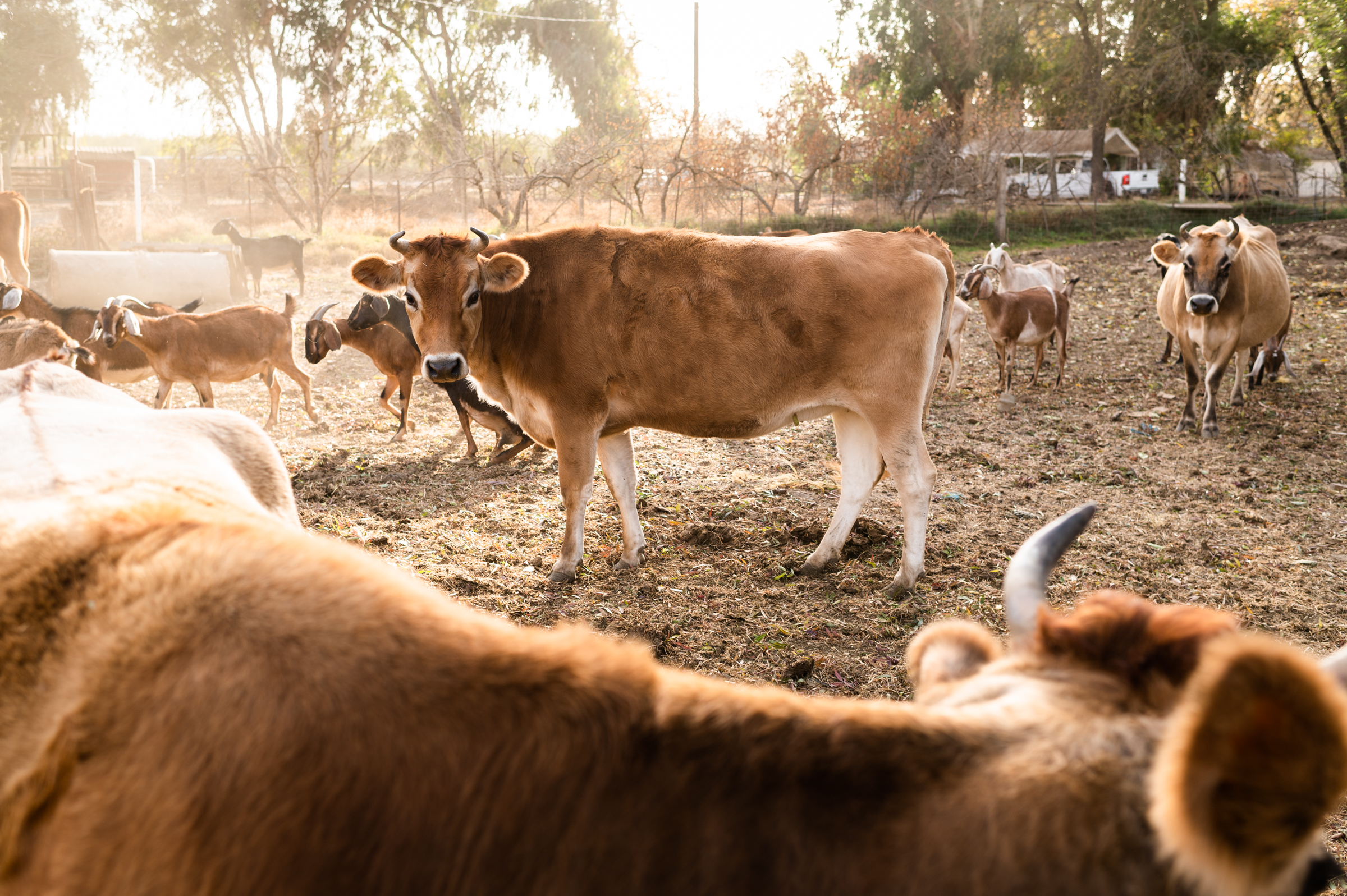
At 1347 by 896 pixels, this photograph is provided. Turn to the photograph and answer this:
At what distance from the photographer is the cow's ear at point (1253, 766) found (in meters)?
0.93

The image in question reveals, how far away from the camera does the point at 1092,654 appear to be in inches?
48.4

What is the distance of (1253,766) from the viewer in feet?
3.06

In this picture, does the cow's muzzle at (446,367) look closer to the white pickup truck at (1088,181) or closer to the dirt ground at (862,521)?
the dirt ground at (862,521)

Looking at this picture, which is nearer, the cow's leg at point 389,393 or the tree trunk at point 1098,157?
the cow's leg at point 389,393

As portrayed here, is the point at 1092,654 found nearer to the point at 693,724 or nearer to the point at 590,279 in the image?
the point at 693,724

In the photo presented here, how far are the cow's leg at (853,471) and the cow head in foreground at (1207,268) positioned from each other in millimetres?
4986

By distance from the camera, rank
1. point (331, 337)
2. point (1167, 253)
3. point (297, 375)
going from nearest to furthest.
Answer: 1. point (1167, 253)
2. point (331, 337)
3. point (297, 375)

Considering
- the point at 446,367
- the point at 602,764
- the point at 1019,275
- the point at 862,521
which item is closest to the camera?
the point at 602,764

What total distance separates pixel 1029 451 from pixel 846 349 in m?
3.86

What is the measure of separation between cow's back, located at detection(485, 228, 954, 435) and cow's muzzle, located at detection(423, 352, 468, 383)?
0.41 m

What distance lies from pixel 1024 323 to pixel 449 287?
26.9ft

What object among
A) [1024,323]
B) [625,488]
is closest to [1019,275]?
[1024,323]

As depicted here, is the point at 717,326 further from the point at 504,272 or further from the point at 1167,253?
the point at 1167,253

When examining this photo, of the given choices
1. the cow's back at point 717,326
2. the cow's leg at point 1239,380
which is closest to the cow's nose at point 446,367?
the cow's back at point 717,326
